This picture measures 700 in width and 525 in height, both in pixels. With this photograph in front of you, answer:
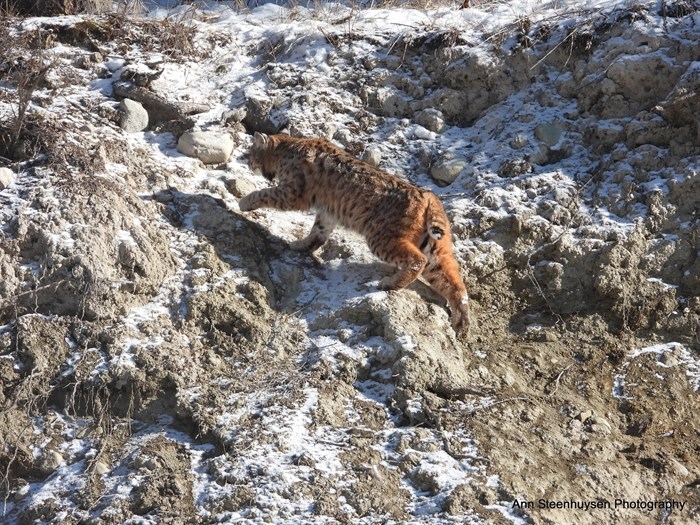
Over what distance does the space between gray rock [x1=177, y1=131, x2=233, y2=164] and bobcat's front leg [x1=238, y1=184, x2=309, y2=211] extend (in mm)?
686

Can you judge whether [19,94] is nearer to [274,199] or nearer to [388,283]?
[274,199]

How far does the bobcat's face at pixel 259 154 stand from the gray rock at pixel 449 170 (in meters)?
1.62

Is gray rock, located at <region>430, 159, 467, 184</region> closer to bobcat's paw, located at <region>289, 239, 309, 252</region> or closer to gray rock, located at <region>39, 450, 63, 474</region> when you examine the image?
bobcat's paw, located at <region>289, 239, 309, 252</region>

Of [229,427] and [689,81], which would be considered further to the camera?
[689,81]

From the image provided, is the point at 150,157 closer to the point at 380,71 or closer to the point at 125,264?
the point at 125,264

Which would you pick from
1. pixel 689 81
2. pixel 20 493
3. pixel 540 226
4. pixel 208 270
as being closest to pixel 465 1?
pixel 689 81

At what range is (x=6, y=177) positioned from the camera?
6840mm

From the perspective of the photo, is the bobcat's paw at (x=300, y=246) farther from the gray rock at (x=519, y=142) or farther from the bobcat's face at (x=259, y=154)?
the gray rock at (x=519, y=142)

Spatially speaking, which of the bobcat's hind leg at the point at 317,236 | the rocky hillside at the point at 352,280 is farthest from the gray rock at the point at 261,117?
the bobcat's hind leg at the point at 317,236

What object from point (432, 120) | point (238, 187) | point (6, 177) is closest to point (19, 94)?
→ point (6, 177)

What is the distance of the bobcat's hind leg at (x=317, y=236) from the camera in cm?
737

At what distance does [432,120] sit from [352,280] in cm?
240

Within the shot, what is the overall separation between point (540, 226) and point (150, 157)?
12.0 ft

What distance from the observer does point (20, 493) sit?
5.52m
